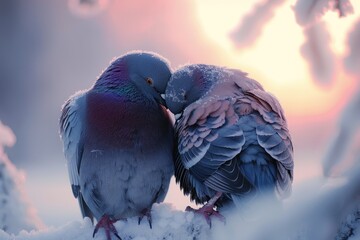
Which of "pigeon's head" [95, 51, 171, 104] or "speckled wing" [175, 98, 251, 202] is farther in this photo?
"pigeon's head" [95, 51, 171, 104]

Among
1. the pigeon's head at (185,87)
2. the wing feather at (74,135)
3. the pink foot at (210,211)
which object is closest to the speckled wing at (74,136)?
the wing feather at (74,135)

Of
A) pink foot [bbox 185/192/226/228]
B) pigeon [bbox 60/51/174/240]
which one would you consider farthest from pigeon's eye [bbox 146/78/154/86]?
pink foot [bbox 185/192/226/228]

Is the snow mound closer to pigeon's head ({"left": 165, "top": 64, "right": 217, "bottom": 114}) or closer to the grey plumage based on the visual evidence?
the grey plumage

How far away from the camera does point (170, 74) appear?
1.85m

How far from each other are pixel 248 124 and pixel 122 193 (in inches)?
21.1

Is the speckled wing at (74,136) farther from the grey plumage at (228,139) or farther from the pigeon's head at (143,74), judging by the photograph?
the grey plumage at (228,139)

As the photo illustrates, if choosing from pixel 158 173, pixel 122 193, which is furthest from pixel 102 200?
→ pixel 158 173

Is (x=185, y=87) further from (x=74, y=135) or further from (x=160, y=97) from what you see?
(x=74, y=135)

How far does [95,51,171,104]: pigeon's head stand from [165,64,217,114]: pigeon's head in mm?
49

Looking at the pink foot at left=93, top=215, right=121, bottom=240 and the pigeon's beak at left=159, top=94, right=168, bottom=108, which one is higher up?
the pigeon's beak at left=159, top=94, right=168, bottom=108

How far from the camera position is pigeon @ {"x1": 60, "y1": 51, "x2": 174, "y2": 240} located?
1778 mm

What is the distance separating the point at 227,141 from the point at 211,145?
6 centimetres

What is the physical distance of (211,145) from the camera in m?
1.58

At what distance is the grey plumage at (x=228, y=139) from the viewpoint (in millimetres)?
1537
